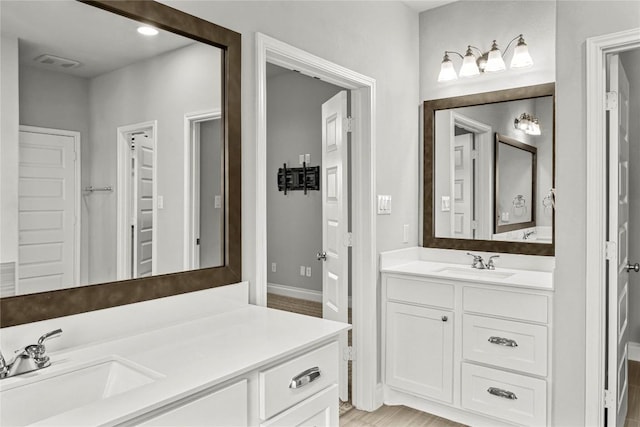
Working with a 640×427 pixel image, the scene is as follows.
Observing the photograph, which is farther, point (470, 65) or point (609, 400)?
point (470, 65)

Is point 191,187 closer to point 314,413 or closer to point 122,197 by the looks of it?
point 122,197

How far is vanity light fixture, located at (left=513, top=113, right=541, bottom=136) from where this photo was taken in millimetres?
2873

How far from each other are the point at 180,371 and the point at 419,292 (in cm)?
182

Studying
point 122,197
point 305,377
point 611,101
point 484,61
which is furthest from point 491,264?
point 122,197

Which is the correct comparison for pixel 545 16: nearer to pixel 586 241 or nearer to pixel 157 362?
→ pixel 586 241

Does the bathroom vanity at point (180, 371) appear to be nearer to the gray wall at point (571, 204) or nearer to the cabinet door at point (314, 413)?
the cabinet door at point (314, 413)

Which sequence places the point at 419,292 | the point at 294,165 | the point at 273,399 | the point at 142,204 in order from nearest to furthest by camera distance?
the point at 273,399, the point at 142,204, the point at 419,292, the point at 294,165

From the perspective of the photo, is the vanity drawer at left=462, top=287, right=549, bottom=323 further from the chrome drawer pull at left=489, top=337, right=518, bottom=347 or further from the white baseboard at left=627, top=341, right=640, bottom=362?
the white baseboard at left=627, top=341, right=640, bottom=362

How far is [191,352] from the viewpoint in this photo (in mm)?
1414

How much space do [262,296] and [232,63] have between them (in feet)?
3.32

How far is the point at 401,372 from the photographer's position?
2.87 meters

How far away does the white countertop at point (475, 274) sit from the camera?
2.48 m

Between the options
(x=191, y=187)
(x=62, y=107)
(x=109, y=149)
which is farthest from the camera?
(x=191, y=187)

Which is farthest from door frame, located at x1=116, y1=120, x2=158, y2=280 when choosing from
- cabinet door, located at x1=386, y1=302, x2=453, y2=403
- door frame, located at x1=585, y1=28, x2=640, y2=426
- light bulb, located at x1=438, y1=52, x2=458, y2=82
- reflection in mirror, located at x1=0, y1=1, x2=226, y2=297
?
light bulb, located at x1=438, y1=52, x2=458, y2=82
